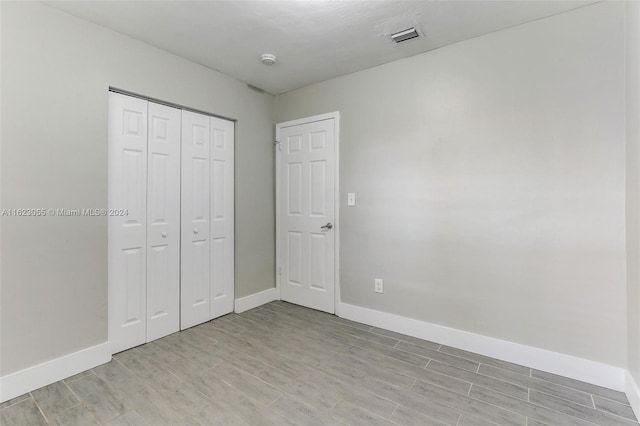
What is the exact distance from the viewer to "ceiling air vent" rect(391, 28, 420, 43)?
2330 mm

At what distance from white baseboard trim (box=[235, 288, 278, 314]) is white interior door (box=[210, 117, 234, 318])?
0.09m

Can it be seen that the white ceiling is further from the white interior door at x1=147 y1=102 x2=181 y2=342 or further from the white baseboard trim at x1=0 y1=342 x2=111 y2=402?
the white baseboard trim at x1=0 y1=342 x2=111 y2=402

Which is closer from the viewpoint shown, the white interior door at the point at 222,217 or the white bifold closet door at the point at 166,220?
the white bifold closet door at the point at 166,220

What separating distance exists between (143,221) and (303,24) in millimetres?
2027

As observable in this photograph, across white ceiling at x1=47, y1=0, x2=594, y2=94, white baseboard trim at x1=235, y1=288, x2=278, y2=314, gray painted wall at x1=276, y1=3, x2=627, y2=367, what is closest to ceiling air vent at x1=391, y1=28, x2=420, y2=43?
white ceiling at x1=47, y1=0, x2=594, y2=94

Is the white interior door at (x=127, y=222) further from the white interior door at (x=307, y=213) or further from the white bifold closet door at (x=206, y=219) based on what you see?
the white interior door at (x=307, y=213)

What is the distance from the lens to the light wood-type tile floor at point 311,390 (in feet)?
5.57

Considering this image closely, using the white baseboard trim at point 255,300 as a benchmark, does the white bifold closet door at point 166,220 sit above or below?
above

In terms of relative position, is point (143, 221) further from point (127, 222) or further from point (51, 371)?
point (51, 371)

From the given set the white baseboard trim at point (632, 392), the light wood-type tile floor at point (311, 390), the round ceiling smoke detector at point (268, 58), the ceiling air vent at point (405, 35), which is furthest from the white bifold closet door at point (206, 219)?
the white baseboard trim at point (632, 392)

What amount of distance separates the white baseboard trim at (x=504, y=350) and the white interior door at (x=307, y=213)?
1.83 feet

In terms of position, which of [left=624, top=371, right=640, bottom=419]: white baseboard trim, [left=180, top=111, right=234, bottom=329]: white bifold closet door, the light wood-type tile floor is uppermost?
[left=180, top=111, right=234, bottom=329]: white bifold closet door

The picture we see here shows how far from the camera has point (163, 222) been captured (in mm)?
2709

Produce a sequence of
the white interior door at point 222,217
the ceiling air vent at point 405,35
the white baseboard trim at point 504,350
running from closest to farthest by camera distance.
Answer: the white baseboard trim at point 504,350 → the ceiling air vent at point 405,35 → the white interior door at point 222,217
